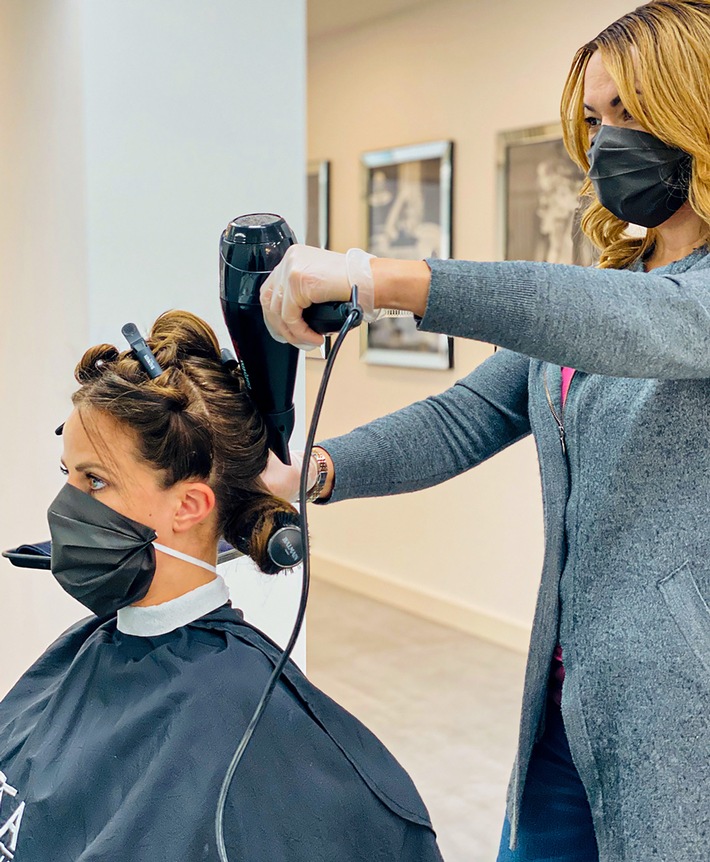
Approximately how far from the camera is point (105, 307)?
1.88 m

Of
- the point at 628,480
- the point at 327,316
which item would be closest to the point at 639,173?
the point at 628,480

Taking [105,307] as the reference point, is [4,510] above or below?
below

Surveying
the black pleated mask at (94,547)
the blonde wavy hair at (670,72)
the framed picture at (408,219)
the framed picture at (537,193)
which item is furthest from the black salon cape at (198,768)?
the framed picture at (408,219)

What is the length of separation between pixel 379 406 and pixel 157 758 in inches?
145

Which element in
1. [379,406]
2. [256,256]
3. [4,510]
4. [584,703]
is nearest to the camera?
[256,256]

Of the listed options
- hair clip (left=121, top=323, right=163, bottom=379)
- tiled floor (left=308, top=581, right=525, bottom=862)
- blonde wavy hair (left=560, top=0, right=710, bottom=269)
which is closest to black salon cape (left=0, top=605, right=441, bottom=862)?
hair clip (left=121, top=323, right=163, bottom=379)

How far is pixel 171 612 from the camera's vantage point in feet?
4.41

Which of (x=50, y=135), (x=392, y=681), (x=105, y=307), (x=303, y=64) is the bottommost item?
(x=392, y=681)

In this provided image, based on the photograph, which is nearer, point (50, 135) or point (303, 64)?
point (50, 135)

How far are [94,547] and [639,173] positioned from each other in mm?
823

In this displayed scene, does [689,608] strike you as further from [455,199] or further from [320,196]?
[320,196]

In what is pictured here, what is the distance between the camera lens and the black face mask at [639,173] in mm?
1199

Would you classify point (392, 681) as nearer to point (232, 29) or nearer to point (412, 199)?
point (412, 199)

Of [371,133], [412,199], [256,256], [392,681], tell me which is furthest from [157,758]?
[371,133]
